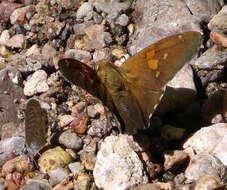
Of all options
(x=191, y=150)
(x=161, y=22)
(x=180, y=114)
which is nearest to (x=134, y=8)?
(x=161, y=22)

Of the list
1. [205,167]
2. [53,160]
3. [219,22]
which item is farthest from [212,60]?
[53,160]

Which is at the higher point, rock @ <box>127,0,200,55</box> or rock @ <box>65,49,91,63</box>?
rock @ <box>127,0,200,55</box>

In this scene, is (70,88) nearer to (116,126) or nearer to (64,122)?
(64,122)

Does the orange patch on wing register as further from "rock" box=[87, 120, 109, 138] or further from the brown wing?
"rock" box=[87, 120, 109, 138]

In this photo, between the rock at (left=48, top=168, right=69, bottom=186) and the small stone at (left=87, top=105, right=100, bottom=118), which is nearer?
the rock at (left=48, top=168, right=69, bottom=186)

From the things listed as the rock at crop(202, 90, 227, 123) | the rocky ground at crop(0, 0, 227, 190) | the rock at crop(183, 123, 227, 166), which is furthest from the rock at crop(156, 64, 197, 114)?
the rock at crop(183, 123, 227, 166)

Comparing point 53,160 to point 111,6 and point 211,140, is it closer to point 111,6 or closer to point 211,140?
point 211,140

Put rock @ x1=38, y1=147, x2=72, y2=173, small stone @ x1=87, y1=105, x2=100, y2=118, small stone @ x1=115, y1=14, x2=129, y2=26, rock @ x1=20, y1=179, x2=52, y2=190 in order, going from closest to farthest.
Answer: rock @ x1=20, y1=179, x2=52, y2=190, rock @ x1=38, y1=147, x2=72, y2=173, small stone @ x1=87, y1=105, x2=100, y2=118, small stone @ x1=115, y1=14, x2=129, y2=26
